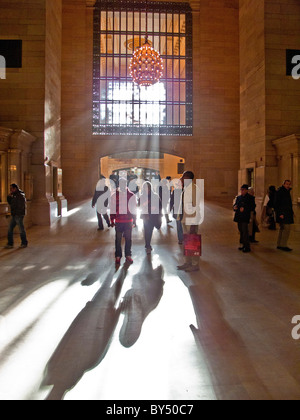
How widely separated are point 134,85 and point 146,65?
8.65 m

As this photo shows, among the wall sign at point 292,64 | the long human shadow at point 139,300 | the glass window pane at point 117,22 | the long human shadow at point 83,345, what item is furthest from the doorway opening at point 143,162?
the long human shadow at point 83,345

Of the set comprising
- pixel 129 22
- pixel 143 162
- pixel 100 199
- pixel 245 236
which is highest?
pixel 129 22

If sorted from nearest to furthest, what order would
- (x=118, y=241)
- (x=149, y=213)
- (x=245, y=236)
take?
(x=118, y=241), (x=149, y=213), (x=245, y=236)

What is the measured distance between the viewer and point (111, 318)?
4172 millimetres

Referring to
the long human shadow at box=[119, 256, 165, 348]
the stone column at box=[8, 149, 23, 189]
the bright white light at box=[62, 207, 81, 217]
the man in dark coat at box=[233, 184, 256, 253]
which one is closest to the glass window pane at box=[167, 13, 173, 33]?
the bright white light at box=[62, 207, 81, 217]

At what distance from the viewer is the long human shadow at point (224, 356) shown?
2691 millimetres

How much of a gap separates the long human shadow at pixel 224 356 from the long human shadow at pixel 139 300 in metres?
0.59

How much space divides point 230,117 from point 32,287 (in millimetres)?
20263

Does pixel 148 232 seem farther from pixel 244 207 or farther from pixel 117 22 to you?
pixel 117 22

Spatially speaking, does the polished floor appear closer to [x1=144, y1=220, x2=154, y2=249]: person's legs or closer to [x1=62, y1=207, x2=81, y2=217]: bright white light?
[x1=144, y1=220, x2=154, y2=249]: person's legs

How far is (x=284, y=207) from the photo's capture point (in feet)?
28.3

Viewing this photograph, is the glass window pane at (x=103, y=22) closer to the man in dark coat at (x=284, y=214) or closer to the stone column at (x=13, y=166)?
the stone column at (x=13, y=166)

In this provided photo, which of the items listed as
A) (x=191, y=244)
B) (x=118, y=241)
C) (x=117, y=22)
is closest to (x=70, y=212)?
(x=118, y=241)

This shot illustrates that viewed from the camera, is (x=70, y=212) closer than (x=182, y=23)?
Yes
